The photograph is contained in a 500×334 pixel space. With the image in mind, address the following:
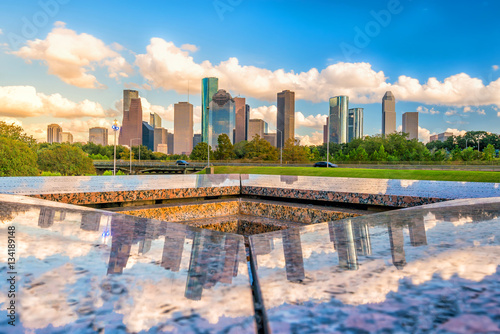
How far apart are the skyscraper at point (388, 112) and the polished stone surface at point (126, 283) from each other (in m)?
167

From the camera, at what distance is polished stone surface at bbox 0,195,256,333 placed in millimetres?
498

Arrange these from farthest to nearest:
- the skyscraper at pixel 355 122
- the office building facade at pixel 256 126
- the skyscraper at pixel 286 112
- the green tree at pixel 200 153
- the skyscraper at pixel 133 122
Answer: the office building facade at pixel 256 126, the skyscraper at pixel 133 122, the skyscraper at pixel 355 122, the skyscraper at pixel 286 112, the green tree at pixel 200 153

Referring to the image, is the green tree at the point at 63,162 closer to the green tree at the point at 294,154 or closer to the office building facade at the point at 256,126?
the green tree at the point at 294,154

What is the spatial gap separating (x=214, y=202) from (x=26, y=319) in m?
3.35

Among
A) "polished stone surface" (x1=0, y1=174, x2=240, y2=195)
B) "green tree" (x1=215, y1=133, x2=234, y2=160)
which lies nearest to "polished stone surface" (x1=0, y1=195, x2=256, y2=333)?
"polished stone surface" (x1=0, y1=174, x2=240, y2=195)

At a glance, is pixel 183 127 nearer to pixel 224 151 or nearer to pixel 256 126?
pixel 256 126

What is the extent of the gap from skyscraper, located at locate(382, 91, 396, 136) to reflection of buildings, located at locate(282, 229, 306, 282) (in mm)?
166597

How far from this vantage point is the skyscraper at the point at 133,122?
555ft

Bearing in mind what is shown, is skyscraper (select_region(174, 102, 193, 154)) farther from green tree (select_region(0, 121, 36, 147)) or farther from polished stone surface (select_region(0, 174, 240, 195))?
polished stone surface (select_region(0, 174, 240, 195))

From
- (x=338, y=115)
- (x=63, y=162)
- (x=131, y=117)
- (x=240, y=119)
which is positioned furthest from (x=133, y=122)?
(x=338, y=115)

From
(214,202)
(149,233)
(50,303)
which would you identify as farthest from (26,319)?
(214,202)

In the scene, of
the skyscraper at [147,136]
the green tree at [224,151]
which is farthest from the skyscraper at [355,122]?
the skyscraper at [147,136]

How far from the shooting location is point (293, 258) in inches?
35.6

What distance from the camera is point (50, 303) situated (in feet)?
1.83
